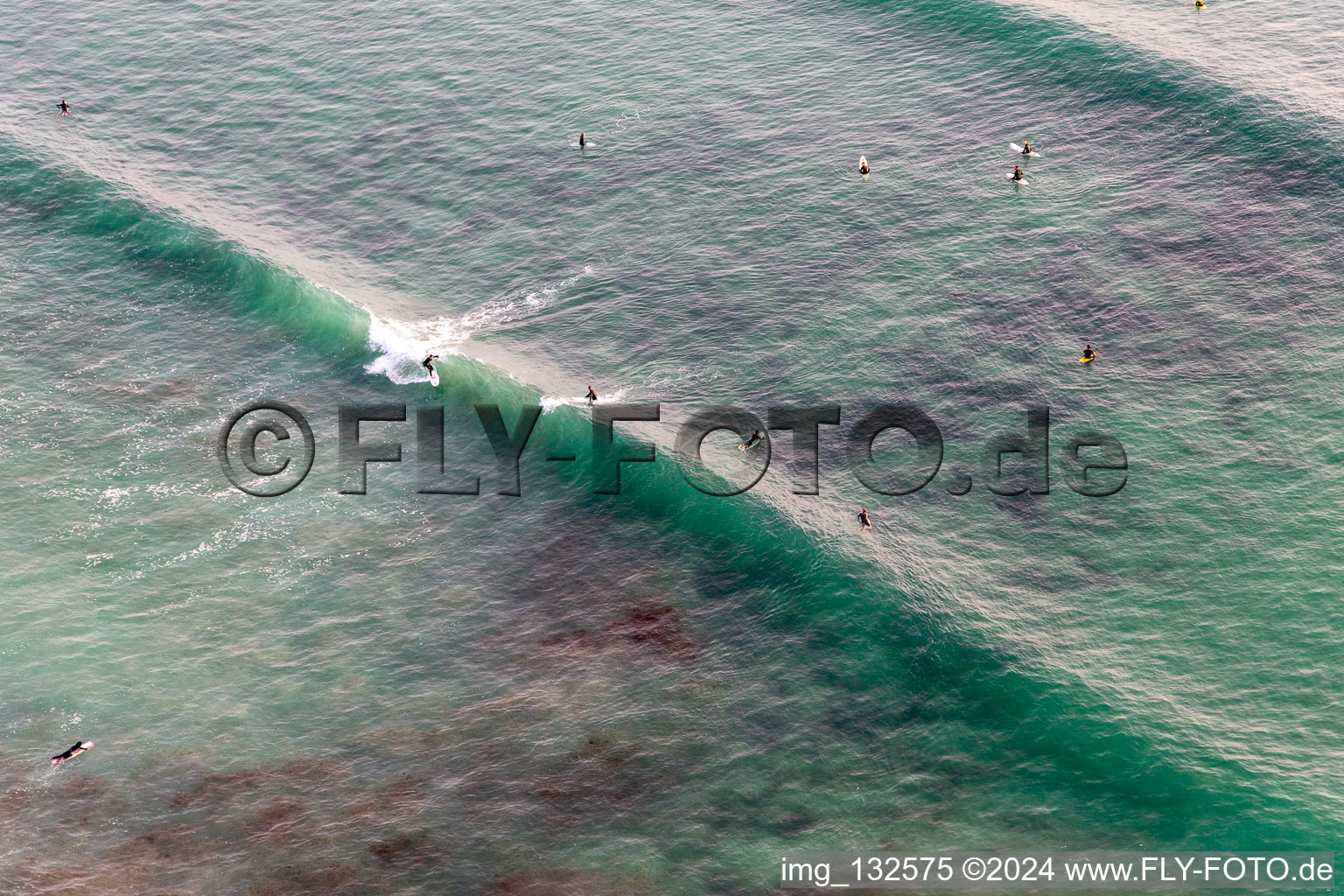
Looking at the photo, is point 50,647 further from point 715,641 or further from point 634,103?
point 634,103

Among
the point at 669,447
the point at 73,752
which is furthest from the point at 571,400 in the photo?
the point at 73,752

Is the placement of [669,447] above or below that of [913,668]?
above

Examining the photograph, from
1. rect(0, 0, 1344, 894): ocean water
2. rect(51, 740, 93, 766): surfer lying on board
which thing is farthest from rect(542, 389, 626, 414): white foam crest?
rect(51, 740, 93, 766): surfer lying on board

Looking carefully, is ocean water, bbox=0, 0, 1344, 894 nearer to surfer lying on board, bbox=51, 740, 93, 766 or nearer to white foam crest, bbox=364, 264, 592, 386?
white foam crest, bbox=364, 264, 592, 386

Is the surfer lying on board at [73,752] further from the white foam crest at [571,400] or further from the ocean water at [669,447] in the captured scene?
the white foam crest at [571,400]

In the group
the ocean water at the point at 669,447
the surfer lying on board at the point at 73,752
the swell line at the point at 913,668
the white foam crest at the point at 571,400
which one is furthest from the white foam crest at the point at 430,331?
the surfer lying on board at the point at 73,752

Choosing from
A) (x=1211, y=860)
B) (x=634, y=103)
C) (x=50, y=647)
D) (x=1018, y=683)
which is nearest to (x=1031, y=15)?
(x=634, y=103)

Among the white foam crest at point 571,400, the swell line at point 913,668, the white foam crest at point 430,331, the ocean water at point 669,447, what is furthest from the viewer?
the white foam crest at point 430,331

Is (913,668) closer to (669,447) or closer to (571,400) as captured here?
(669,447)
